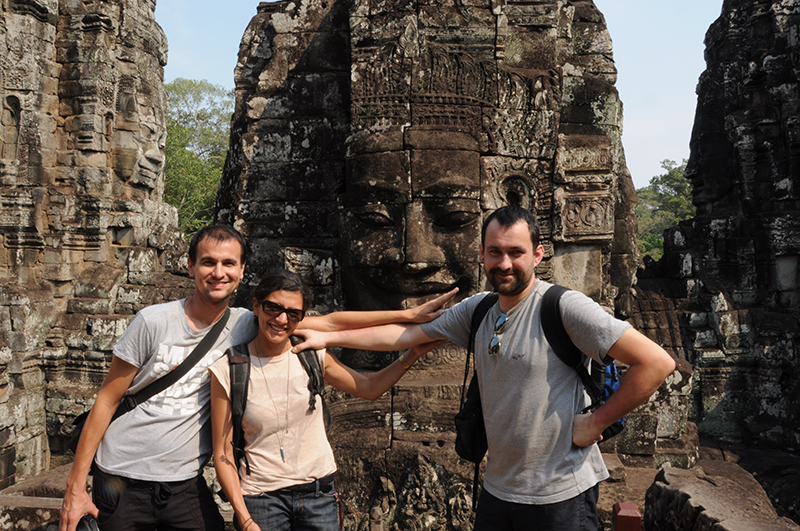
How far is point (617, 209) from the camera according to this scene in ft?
19.4

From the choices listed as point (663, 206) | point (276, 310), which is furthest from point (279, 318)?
point (663, 206)

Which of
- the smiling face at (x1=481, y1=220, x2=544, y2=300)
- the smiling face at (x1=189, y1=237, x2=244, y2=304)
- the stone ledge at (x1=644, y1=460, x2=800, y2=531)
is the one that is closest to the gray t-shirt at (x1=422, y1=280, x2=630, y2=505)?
the smiling face at (x1=481, y1=220, x2=544, y2=300)

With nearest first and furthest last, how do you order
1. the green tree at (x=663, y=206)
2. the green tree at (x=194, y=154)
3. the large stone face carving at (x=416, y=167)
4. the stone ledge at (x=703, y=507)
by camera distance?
the stone ledge at (x=703, y=507)
the large stone face carving at (x=416, y=167)
the green tree at (x=194, y=154)
the green tree at (x=663, y=206)

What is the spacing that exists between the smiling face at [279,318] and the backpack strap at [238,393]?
0.43ft

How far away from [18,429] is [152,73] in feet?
19.5

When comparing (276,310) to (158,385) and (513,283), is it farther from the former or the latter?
(513,283)

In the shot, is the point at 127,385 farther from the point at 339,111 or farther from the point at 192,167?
the point at 192,167

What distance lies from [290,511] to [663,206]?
36.7 metres

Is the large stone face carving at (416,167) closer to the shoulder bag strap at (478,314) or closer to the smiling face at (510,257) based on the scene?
the shoulder bag strap at (478,314)

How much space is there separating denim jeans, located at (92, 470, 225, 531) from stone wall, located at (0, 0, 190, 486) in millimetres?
6594

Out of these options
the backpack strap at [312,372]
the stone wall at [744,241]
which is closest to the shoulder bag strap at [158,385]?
the backpack strap at [312,372]

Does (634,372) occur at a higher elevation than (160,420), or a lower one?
higher

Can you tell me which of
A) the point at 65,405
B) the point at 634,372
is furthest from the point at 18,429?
the point at 634,372

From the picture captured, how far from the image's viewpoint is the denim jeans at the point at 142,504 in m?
2.29
